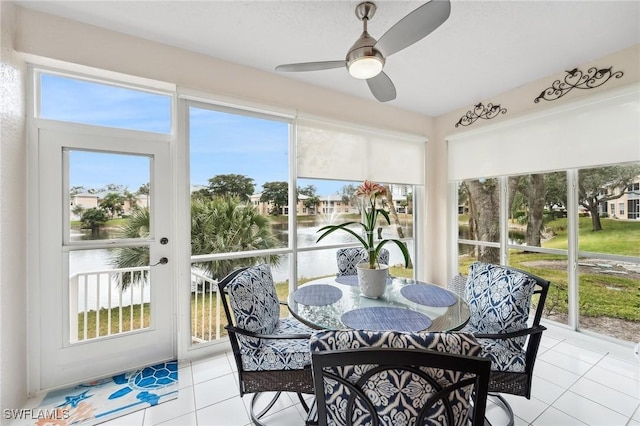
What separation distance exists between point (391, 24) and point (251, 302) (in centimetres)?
216

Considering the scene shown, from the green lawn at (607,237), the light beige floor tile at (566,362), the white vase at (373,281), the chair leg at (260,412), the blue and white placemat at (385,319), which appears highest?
the green lawn at (607,237)

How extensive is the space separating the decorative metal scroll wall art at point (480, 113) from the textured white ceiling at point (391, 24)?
47cm

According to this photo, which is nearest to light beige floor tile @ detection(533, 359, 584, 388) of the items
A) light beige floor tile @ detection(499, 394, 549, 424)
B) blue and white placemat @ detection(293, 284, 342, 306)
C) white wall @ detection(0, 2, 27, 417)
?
light beige floor tile @ detection(499, 394, 549, 424)

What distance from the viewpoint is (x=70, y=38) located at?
1.94 m

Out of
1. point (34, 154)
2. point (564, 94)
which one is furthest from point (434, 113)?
point (34, 154)

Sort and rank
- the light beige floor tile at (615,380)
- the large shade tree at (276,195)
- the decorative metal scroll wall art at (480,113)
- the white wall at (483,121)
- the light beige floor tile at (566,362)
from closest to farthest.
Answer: the light beige floor tile at (615,380)
the light beige floor tile at (566,362)
the white wall at (483,121)
the large shade tree at (276,195)
the decorative metal scroll wall art at (480,113)

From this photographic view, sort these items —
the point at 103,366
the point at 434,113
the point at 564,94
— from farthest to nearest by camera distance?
the point at 434,113 < the point at 564,94 < the point at 103,366

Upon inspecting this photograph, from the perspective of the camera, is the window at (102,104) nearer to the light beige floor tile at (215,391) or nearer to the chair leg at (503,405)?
the light beige floor tile at (215,391)

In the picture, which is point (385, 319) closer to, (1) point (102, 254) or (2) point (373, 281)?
(2) point (373, 281)

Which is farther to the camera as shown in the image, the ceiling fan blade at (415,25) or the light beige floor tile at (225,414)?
the light beige floor tile at (225,414)

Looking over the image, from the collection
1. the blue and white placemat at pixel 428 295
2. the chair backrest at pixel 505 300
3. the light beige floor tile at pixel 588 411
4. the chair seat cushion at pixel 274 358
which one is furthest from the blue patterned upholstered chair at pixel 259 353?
the light beige floor tile at pixel 588 411

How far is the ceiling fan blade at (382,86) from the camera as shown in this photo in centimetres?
191

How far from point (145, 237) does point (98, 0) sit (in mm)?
1704

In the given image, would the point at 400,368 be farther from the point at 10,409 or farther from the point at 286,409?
the point at 10,409
